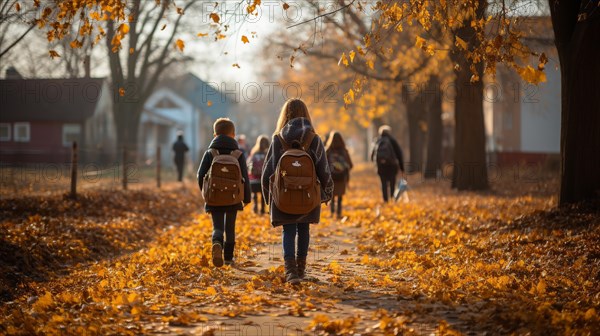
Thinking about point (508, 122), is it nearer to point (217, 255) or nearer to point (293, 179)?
point (217, 255)

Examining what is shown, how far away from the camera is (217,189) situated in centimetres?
945

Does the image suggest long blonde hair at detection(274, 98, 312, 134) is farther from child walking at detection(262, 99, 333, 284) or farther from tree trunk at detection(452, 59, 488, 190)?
tree trunk at detection(452, 59, 488, 190)

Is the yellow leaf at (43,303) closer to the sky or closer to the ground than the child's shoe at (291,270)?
closer to the ground

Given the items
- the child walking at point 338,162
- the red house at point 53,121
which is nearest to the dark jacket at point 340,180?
the child walking at point 338,162

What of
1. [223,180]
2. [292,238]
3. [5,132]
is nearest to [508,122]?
[5,132]

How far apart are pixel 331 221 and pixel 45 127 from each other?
37859 millimetres

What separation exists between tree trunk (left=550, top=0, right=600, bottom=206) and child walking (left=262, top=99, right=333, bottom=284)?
5.37 m

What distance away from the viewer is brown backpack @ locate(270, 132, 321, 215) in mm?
7949

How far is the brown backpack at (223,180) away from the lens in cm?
940

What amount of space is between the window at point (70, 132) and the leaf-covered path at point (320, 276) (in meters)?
35.5

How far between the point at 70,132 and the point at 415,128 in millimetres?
24315

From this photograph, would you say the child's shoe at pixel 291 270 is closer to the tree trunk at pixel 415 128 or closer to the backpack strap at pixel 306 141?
the backpack strap at pixel 306 141

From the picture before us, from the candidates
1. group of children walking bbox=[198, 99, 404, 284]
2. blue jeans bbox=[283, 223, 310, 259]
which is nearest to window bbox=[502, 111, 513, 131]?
group of children walking bbox=[198, 99, 404, 284]

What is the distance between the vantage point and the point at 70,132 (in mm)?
51094
